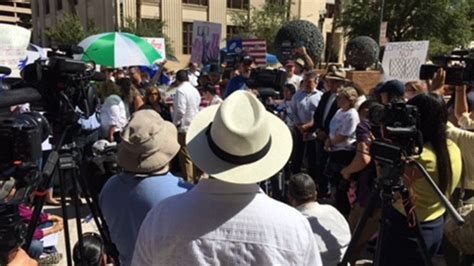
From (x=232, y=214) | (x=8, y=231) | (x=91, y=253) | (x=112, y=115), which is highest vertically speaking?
(x=232, y=214)

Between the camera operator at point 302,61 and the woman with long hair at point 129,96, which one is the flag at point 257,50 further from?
the woman with long hair at point 129,96

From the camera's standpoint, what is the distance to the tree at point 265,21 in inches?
1191

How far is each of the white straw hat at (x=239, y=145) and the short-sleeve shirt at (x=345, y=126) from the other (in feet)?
11.3

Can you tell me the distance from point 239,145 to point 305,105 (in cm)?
476

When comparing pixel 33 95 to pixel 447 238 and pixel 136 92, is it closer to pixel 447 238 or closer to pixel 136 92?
pixel 447 238

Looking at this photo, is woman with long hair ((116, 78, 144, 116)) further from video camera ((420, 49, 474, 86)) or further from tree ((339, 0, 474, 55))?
tree ((339, 0, 474, 55))

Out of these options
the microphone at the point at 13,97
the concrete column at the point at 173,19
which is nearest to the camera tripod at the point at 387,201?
the microphone at the point at 13,97

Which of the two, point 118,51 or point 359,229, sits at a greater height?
point 118,51

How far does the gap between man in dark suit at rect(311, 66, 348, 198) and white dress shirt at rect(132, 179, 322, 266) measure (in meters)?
4.16

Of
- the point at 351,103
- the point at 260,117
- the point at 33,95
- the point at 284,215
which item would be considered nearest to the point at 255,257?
the point at 284,215

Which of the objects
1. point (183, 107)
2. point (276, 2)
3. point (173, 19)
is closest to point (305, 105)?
point (183, 107)

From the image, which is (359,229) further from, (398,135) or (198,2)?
(198,2)

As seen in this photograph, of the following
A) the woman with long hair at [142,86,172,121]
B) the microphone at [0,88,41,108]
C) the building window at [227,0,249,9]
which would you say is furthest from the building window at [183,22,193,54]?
the microphone at [0,88,41,108]

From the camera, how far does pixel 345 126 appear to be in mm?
4848
